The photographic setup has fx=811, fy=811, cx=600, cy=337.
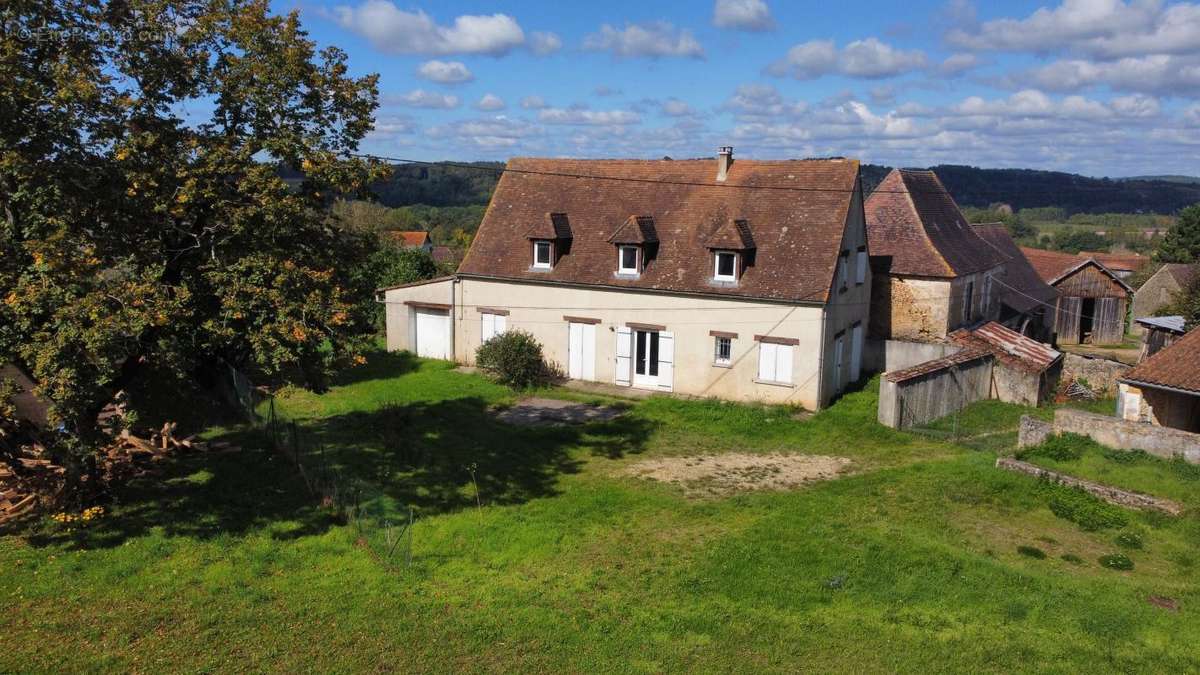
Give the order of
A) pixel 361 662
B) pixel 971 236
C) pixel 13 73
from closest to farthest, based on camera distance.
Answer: pixel 361 662
pixel 13 73
pixel 971 236

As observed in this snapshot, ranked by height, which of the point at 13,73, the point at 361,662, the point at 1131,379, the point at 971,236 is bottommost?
the point at 361,662

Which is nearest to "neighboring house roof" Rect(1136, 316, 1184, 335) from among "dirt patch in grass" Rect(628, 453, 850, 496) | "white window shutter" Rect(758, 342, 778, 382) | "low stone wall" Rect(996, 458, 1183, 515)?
"white window shutter" Rect(758, 342, 778, 382)

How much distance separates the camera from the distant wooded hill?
163m

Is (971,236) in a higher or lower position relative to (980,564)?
higher

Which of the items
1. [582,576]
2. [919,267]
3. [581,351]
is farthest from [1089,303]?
[582,576]

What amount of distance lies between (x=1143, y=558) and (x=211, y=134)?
1908 cm

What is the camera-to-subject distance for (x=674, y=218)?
29.2m

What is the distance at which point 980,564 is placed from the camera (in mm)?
14031

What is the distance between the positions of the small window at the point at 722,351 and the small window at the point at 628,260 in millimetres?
3813

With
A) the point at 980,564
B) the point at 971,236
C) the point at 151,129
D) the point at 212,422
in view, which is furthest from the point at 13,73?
the point at 971,236

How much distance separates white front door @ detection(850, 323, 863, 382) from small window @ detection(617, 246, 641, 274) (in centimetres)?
795

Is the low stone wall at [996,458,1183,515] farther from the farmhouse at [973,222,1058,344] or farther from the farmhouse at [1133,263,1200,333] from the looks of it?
the farmhouse at [1133,263,1200,333]

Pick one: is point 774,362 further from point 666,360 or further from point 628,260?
point 628,260

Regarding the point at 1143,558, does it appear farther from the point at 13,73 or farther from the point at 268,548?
the point at 13,73
